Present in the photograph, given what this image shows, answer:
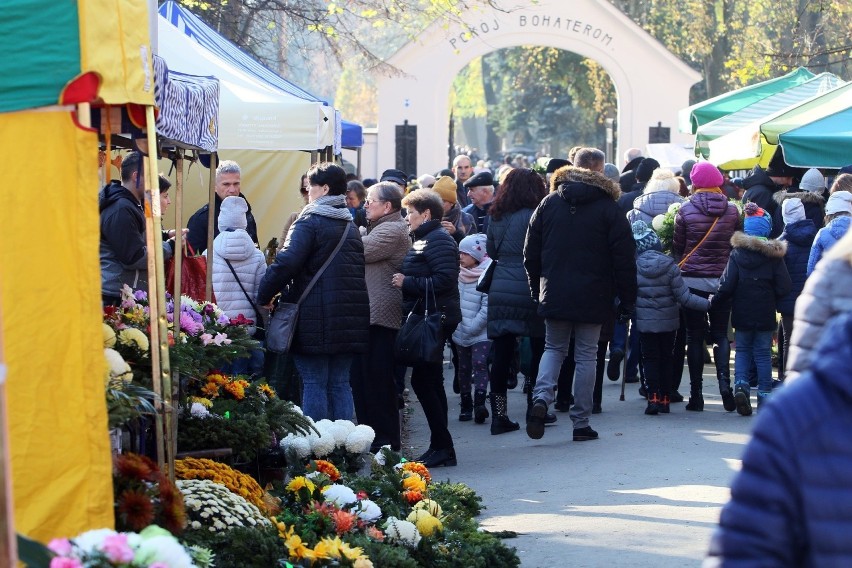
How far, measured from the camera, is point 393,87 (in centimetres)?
3044

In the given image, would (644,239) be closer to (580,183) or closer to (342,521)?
(580,183)

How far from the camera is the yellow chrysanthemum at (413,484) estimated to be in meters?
6.42

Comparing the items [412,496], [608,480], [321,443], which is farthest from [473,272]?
[412,496]

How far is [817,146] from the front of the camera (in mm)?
11352

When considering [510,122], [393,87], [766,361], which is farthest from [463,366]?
[510,122]

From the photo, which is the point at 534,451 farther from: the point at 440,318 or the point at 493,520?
the point at 493,520

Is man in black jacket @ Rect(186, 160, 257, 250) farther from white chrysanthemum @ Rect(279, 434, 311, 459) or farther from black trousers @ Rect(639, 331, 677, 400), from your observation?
white chrysanthemum @ Rect(279, 434, 311, 459)

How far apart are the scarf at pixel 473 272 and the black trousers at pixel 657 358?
1329mm

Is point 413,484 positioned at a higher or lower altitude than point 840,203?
lower

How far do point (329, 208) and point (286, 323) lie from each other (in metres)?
0.73

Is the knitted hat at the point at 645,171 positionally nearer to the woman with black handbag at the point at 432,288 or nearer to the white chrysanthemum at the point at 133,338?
the woman with black handbag at the point at 432,288

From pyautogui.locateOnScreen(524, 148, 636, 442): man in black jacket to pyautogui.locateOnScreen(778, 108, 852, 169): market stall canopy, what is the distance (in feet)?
10.2

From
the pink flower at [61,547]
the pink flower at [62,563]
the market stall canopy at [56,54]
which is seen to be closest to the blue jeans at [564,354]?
the market stall canopy at [56,54]

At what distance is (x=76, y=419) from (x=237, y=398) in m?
2.56
